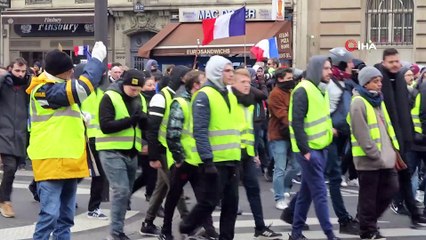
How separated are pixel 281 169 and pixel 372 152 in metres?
2.62

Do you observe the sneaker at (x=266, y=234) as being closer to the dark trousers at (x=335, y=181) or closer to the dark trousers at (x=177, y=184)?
Result: the dark trousers at (x=177, y=184)

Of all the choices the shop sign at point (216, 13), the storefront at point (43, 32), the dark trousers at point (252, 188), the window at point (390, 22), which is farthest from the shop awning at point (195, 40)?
the dark trousers at point (252, 188)

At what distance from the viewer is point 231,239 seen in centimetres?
842

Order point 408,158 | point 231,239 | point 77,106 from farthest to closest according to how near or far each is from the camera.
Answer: point 408,158 → point 231,239 → point 77,106

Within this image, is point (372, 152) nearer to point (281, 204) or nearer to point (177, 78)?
point (177, 78)

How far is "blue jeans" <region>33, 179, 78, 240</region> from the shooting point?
707 centimetres

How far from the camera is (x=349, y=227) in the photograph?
934 centimetres

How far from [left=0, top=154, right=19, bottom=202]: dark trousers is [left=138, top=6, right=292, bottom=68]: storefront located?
15.5 m

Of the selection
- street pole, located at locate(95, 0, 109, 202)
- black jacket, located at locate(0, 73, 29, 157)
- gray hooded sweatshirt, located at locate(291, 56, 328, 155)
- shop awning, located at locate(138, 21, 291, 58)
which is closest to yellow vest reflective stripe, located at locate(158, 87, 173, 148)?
gray hooded sweatshirt, located at locate(291, 56, 328, 155)

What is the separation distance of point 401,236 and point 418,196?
300 cm

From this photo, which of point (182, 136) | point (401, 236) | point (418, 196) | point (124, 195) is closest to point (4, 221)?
point (124, 195)

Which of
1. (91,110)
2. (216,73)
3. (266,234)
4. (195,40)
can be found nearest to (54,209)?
(216,73)

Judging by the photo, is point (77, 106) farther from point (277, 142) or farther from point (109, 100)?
point (277, 142)

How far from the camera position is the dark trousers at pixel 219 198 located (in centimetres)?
812
